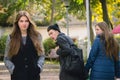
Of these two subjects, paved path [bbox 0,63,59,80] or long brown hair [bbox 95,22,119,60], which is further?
paved path [bbox 0,63,59,80]

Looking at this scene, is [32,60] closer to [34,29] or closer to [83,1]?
[34,29]

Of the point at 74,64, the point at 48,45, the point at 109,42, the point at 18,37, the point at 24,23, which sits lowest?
the point at 48,45

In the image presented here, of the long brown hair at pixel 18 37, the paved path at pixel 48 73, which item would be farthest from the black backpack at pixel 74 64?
the paved path at pixel 48 73

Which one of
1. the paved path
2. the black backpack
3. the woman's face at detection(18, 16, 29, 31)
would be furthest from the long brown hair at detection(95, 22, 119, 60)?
the paved path

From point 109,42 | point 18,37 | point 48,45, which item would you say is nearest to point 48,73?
point 48,45

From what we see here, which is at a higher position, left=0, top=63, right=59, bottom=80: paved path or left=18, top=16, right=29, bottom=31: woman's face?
left=18, top=16, right=29, bottom=31: woman's face

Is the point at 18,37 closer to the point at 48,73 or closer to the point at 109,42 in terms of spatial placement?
the point at 109,42

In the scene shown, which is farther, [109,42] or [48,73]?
[48,73]

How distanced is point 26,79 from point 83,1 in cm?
1829

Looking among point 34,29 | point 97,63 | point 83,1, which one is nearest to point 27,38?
point 34,29

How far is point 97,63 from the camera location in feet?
24.4

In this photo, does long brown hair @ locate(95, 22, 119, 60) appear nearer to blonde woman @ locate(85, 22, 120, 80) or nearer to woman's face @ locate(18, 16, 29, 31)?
blonde woman @ locate(85, 22, 120, 80)

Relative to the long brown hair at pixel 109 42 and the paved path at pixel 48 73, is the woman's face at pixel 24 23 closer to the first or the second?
the long brown hair at pixel 109 42

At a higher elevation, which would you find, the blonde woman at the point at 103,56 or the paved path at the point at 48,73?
the blonde woman at the point at 103,56
